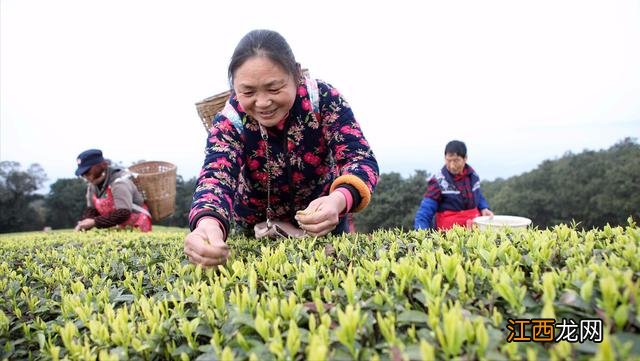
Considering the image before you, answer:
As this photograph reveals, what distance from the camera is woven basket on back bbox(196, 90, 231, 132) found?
408 centimetres

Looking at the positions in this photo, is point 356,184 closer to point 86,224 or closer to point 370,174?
point 370,174

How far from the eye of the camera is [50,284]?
2.32 m

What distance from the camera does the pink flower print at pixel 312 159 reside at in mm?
3202

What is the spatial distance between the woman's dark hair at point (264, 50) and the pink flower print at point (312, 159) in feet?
2.23

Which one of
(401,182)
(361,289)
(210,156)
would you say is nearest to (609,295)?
(361,289)

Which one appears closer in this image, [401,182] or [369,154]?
[369,154]

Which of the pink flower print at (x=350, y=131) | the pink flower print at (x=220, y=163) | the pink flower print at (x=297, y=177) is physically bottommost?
the pink flower print at (x=297, y=177)

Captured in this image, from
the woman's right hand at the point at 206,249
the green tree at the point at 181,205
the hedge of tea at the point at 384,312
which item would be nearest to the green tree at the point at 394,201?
the green tree at the point at 181,205

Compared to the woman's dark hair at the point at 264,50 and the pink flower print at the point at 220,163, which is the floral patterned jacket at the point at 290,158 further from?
the woman's dark hair at the point at 264,50

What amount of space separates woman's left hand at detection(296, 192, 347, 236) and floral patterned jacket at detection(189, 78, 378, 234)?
0.35 metres

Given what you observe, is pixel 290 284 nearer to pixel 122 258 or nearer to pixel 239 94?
pixel 239 94

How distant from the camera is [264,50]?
247 cm

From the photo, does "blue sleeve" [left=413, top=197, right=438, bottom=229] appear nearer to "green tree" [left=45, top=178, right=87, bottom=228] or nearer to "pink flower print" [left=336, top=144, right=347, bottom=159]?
"pink flower print" [left=336, top=144, right=347, bottom=159]

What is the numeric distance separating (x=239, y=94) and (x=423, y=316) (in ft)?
6.26
